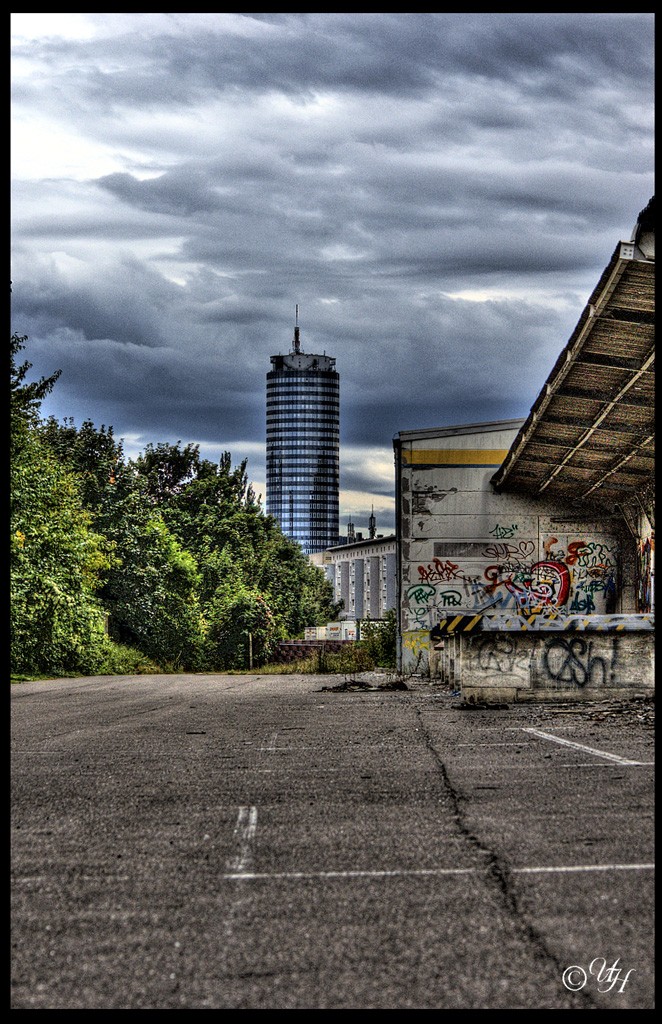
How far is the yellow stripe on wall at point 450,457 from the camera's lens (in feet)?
96.1

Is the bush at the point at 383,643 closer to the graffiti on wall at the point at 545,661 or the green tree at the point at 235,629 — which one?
the graffiti on wall at the point at 545,661

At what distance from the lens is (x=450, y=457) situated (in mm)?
29500

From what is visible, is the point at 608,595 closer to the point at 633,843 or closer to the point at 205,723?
the point at 205,723

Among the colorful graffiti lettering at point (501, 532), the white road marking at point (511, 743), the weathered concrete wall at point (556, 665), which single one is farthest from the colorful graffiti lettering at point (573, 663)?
the colorful graffiti lettering at point (501, 532)

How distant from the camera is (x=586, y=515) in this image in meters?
29.2

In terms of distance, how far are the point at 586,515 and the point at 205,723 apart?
55.9 feet

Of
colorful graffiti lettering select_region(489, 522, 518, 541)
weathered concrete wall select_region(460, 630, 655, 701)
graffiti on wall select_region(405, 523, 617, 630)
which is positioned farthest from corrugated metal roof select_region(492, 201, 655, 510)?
weathered concrete wall select_region(460, 630, 655, 701)

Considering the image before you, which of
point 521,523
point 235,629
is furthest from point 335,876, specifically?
point 235,629

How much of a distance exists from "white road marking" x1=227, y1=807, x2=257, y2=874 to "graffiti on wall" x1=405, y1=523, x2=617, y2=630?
2195 centimetres

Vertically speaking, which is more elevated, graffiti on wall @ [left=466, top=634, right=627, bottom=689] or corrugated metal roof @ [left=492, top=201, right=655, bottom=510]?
corrugated metal roof @ [left=492, top=201, right=655, bottom=510]

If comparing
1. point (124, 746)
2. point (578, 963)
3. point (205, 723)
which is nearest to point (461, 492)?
point (205, 723)

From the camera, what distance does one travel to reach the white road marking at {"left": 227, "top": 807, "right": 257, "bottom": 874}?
223 inches

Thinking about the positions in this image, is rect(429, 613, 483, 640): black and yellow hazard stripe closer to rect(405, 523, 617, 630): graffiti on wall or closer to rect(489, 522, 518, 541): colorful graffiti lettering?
rect(405, 523, 617, 630): graffiti on wall

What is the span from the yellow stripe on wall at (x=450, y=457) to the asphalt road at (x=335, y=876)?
1834cm
